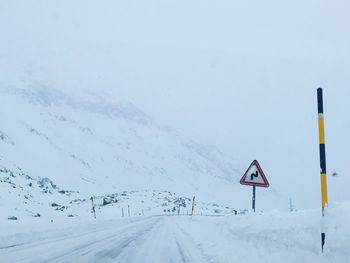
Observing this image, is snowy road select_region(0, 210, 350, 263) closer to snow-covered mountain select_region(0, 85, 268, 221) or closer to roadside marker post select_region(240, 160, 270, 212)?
roadside marker post select_region(240, 160, 270, 212)

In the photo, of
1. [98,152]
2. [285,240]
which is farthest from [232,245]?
[98,152]

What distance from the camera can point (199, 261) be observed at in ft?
27.8

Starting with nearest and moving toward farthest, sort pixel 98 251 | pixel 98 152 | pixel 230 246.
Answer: pixel 98 251
pixel 230 246
pixel 98 152

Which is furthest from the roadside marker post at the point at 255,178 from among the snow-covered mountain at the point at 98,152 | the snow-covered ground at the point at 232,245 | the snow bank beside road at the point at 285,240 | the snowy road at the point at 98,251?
the snow-covered mountain at the point at 98,152

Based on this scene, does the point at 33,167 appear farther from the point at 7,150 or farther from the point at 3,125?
the point at 3,125

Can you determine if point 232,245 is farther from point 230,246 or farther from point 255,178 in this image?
point 255,178

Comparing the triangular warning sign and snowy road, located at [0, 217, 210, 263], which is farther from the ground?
the triangular warning sign

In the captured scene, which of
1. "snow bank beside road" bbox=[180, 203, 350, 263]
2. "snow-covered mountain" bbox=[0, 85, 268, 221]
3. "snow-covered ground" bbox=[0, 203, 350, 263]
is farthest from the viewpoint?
"snow-covered mountain" bbox=[0, 85, 268, 221]

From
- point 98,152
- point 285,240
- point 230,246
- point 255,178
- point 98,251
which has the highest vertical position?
point 98,152

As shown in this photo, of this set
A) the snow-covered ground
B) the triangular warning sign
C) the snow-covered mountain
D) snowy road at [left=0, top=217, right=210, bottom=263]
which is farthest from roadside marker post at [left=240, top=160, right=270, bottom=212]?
the snow-covered mountain

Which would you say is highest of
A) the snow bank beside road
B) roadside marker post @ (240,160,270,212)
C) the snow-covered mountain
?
the snow-covered mountain

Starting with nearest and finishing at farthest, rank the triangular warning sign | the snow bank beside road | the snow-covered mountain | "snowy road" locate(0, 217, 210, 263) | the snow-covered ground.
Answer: the snow bank beside road → the snow-covered ground → "snowy road" locate(0, 217, 210, 263) → the triangular warning sign → the snow-covered mountain

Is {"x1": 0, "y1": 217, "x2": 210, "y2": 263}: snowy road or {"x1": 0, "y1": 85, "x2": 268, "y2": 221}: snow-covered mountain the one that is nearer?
{"x1": 0, "y1": 217, "x2": 210, "y2": 263}: snowy road

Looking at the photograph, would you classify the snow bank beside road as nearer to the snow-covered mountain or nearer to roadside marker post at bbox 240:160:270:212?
roadside marker post at bbox 240:160:270:212
